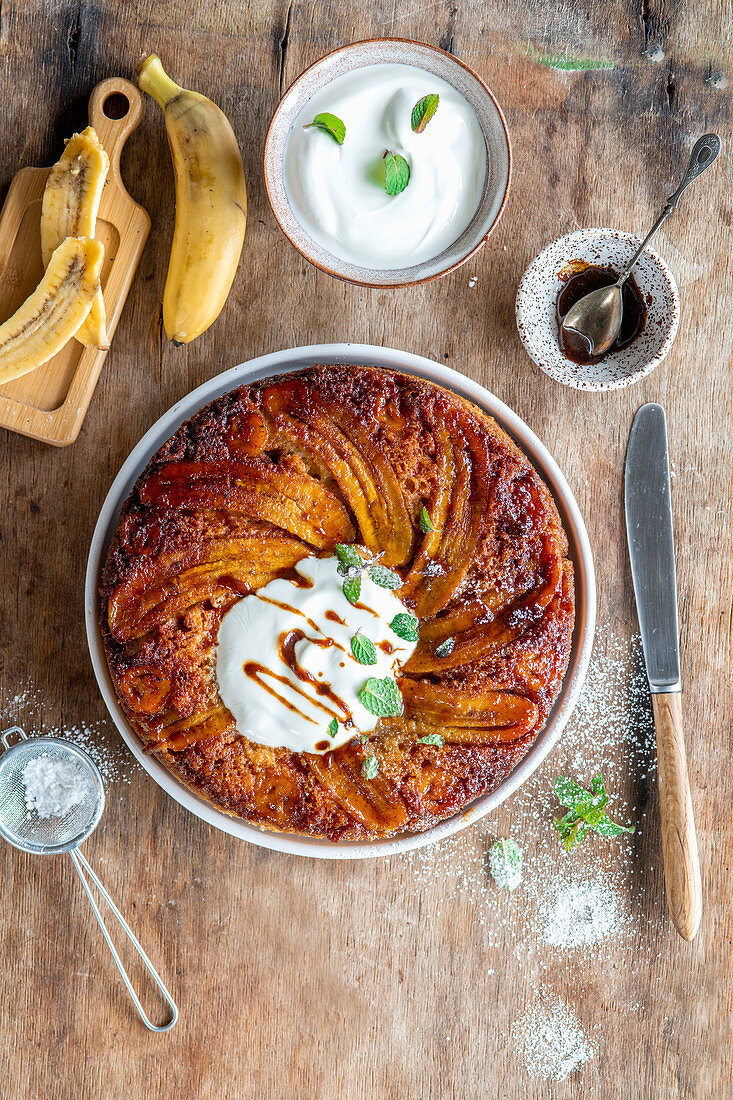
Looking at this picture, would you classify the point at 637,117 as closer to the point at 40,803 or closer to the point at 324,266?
the point at 324,266

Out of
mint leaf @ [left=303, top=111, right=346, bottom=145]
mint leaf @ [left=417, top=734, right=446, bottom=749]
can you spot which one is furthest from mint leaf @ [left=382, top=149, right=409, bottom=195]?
mint leaf @ [left=417, top=734, right=446, bottom=749]

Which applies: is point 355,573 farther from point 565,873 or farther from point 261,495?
point 565,873

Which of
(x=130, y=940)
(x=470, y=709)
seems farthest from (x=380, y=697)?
(x=130, y=940)

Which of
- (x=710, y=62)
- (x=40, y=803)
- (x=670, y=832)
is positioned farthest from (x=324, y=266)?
(x=670, y=832)

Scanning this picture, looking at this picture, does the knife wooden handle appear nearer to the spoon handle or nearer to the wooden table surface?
the wooden table surface

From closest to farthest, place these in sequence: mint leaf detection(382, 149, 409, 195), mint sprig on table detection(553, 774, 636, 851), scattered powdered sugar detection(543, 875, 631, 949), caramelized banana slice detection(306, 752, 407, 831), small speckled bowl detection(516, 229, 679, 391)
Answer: mint leaf detection(382, 149, 409, 195) < caramelized banana slice detection(306, 752, 407, 831) < small speckled bowl detection(516, 229, 679, 391) < mint sprig on table detection(553, 774, 636, 851) < scattered powdered sugar detection(543, 875, 631, 949)

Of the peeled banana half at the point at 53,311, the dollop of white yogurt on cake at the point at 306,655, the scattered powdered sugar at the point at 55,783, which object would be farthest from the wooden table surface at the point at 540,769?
the dollop of white yogurt on cake at the point at 306,655

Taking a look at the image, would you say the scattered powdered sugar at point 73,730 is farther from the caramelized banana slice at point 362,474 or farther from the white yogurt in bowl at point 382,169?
the white yogurt in bowl at point 382,169
